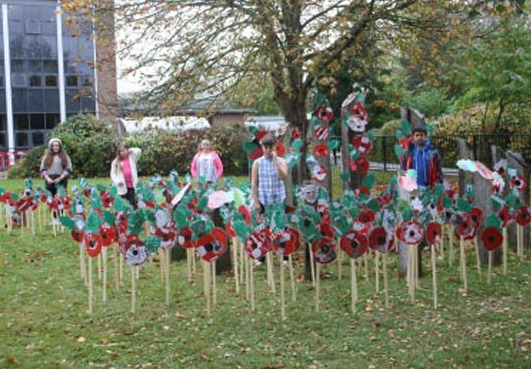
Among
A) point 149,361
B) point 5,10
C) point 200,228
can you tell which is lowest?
point 149,361

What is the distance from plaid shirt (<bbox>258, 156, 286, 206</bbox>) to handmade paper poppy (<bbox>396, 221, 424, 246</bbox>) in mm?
1856

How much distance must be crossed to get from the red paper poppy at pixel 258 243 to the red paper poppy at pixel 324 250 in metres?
0.45

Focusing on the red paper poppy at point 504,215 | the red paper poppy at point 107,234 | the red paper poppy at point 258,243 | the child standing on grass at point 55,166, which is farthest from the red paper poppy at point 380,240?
the child standing on grass at point 55,166

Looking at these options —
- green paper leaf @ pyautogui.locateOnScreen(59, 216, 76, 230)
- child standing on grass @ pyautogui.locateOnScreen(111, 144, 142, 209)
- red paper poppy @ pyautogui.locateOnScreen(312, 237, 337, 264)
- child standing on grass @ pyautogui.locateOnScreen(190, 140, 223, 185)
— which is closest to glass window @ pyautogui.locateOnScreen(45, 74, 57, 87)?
child standing on grass @ pyautogui.locateOnScreen(111, 144, 142, 209)

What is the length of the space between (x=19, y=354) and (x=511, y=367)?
372 cm

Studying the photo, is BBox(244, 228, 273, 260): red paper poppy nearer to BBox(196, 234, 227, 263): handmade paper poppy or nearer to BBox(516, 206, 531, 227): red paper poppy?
BBox(196, 234, 227, 263): handmade paper poppy

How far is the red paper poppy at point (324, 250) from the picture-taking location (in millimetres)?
6324

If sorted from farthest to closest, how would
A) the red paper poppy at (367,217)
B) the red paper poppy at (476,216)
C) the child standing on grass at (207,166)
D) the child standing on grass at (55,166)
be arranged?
the child standing on grass at (55,166)
the child standing on grass at (207,166)
the red paper poppy at (476,216)
the red paper poppy at (367,217)

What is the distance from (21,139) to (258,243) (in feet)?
108

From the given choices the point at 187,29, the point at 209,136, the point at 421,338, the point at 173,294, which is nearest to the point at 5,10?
the point at 209,136

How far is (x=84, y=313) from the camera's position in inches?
256

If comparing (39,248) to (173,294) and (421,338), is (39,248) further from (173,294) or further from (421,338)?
(421,338)

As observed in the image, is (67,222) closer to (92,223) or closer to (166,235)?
(92,223)

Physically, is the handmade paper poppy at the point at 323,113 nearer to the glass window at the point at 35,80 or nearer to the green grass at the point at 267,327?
the green grass at the point at 267,327
